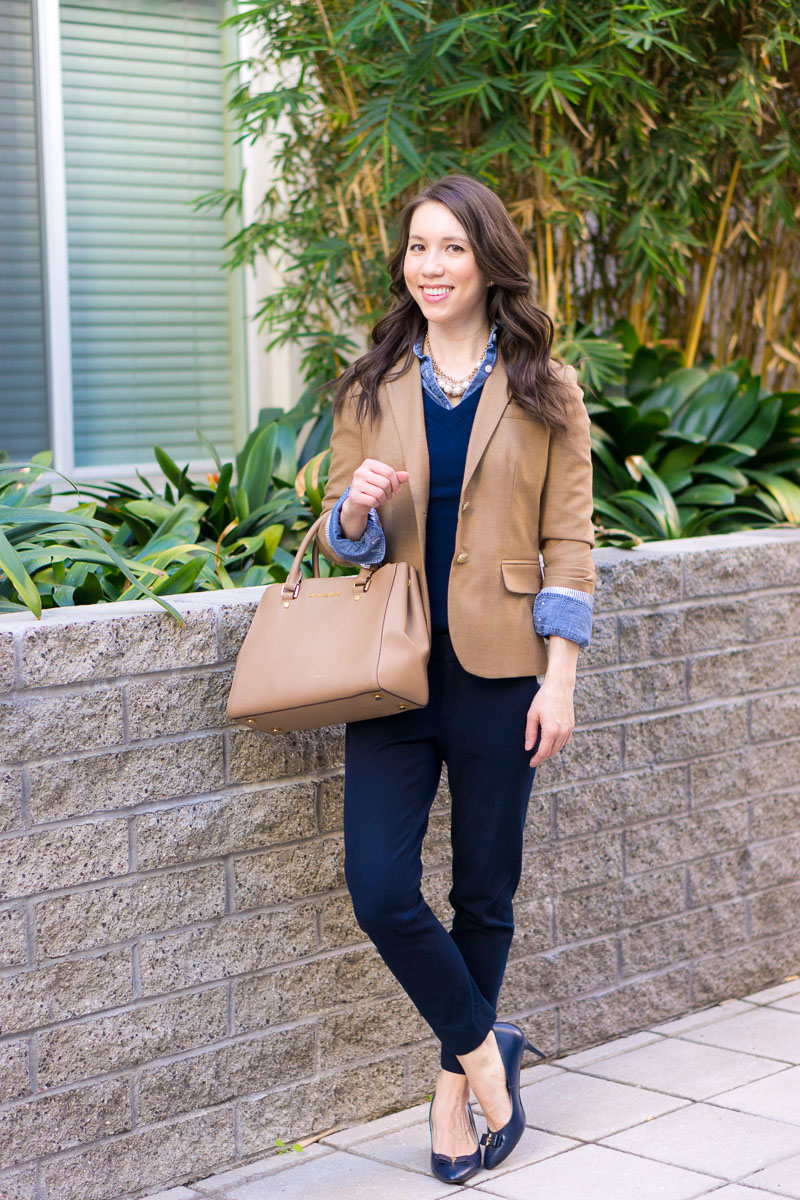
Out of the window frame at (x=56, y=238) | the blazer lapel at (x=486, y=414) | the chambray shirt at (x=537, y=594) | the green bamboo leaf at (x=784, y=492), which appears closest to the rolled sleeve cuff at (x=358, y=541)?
the chambray shirt at (x=537, y=594)

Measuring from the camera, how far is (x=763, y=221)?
15.3 feet

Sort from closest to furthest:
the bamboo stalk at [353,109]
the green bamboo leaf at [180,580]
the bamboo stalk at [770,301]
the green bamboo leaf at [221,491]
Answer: the green bamboo leaf at [180,580], the green bamboo leaf at [221,491], the bamboo stalk at [353,109], the bamboo stalk at [770,301]

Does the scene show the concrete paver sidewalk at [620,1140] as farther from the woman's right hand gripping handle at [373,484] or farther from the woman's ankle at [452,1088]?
the woman's right hand gripping handle at [373,484]

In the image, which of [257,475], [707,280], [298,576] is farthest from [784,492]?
[298,576]

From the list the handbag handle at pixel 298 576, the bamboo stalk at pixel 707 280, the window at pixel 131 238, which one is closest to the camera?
the handbag handle at pixel 298 576

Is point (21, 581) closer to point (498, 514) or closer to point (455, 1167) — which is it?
point (498, 514)

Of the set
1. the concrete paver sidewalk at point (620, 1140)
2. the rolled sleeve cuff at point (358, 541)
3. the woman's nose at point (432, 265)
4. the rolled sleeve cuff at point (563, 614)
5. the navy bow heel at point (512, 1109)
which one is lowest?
the concrete paver sidewalk at point (620, 1140)

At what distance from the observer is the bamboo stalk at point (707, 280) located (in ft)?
15.1

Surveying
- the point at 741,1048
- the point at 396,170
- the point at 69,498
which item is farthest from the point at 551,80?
the point at 741,1048

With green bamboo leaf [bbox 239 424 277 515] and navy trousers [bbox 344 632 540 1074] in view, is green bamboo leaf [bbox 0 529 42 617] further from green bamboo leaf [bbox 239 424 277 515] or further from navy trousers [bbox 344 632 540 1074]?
green bamboo leaf [bbox 239 424 277 515]

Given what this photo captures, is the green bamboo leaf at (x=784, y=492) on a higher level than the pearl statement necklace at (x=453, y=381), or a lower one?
lower

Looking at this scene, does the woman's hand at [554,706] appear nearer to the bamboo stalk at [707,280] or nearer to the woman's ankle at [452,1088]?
the woman's ankle at [452,1088]

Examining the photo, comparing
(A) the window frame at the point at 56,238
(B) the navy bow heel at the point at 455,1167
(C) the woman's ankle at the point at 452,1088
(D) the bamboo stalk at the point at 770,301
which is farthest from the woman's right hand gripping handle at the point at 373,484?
(D) the bamboo stalk at the point at 770,301

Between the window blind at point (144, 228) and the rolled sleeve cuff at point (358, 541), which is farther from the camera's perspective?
the window blind at point (144, 228)
